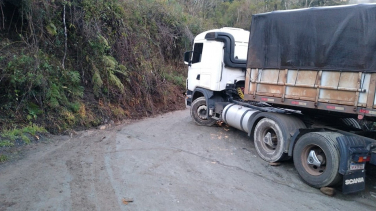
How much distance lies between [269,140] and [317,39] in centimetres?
236

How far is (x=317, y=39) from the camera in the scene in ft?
18.6

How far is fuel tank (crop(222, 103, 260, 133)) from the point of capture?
24.5 ft

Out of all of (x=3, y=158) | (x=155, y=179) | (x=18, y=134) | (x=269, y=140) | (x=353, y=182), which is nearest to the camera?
(x=353, y=182)

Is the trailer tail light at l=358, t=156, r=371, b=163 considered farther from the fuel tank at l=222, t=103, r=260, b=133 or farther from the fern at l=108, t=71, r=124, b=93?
the fern at l=108, t=71, r=124, b=93

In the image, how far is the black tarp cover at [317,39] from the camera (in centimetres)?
495

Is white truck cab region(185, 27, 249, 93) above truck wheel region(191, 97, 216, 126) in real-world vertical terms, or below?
above

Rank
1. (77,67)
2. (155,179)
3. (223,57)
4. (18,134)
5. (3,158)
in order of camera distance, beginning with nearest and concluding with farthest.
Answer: (155,179)
(3,158)
(18,134)
(223,57)
(77,67)

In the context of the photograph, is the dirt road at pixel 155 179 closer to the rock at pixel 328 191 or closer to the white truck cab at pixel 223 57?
the rock at pixel 328 191

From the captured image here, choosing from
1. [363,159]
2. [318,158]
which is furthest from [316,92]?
[363,159]

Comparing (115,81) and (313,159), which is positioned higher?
(115,81)

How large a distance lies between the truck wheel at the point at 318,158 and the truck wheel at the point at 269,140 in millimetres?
504

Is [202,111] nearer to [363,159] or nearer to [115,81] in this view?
[115,81]

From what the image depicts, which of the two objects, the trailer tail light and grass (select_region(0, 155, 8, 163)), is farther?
grass (select_region(0, 155, 8, 163))

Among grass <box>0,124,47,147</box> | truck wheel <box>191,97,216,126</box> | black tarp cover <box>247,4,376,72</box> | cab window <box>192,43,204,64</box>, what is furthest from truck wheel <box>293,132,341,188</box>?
grass <box>0,124,47,147</box>
